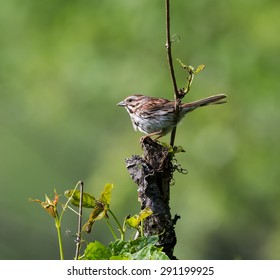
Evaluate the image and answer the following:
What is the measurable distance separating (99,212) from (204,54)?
831 cm

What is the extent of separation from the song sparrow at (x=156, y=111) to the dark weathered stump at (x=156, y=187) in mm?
872

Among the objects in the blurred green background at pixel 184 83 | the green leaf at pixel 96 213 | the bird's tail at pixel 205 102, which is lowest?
the green leaf at pixel 96 213

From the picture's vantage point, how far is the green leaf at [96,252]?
295cm

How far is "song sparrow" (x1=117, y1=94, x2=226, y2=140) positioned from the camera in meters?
4.94

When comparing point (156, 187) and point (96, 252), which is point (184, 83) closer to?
point (156, 187)

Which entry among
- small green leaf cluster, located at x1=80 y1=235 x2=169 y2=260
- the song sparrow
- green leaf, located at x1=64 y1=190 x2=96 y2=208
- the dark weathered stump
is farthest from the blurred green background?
small green leaf cluster, located at x1=80 y1=235 x2=169 y2=260

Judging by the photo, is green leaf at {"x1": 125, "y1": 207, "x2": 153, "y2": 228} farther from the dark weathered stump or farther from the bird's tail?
Result: the bird's tail

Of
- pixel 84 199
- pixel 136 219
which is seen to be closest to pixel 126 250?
pixel 136 219

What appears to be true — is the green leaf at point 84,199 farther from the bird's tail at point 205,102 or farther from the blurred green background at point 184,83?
the blurred green background at point 184,83

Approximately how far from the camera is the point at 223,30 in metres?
11.4

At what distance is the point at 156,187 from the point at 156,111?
180 centimetres

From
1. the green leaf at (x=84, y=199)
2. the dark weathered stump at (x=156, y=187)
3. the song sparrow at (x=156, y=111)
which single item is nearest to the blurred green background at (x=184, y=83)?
the song sparrow at (x=156, y=111)

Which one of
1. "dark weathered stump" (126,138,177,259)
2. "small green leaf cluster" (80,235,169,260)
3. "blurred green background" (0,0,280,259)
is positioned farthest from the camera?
"blurred green background" (0,0,280,259)

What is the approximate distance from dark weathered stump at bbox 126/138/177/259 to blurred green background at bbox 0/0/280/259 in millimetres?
6621
